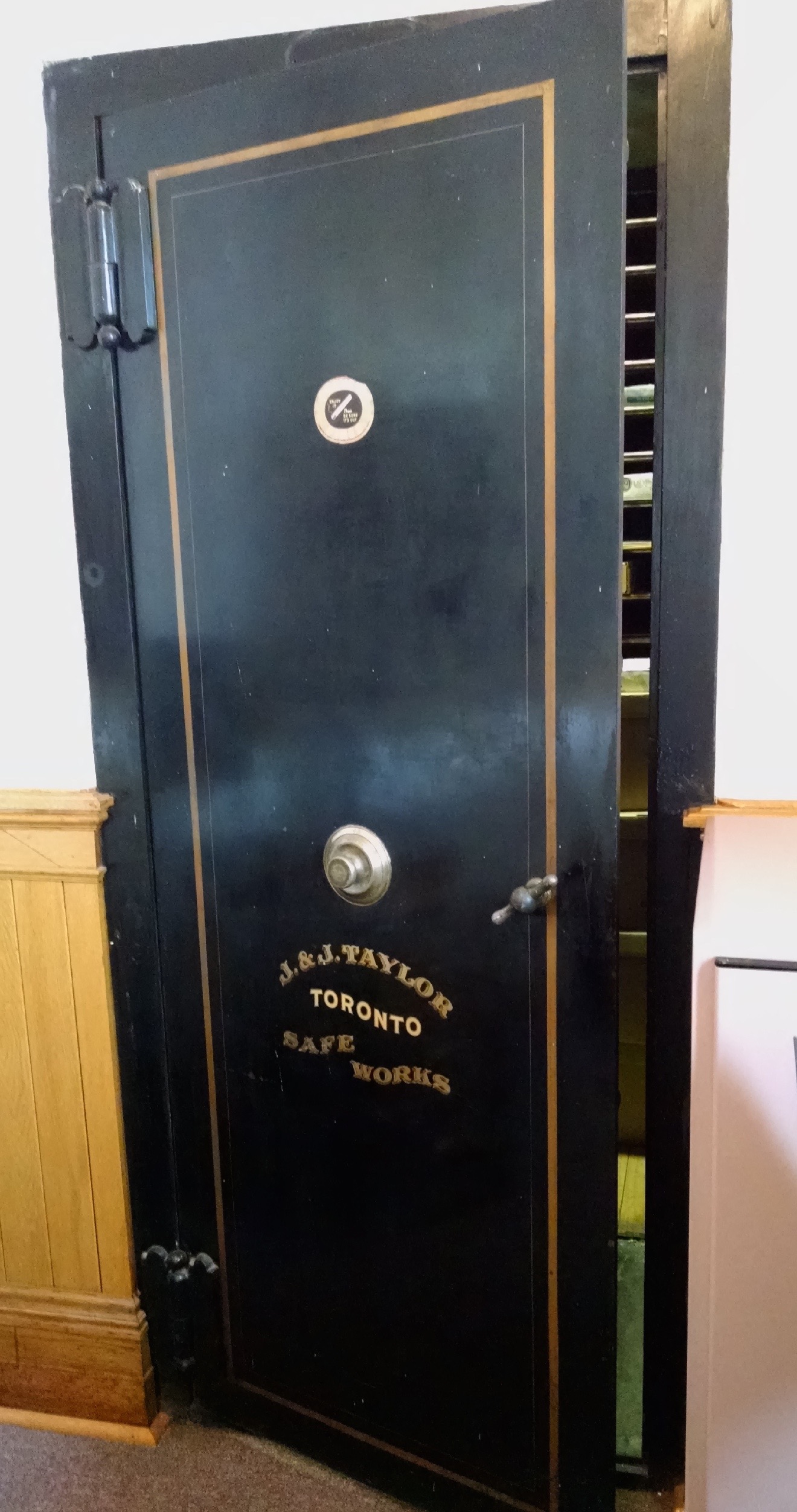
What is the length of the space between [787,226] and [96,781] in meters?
1.11

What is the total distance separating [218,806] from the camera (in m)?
1.38

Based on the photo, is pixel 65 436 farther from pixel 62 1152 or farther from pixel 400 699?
pixel 62 1152

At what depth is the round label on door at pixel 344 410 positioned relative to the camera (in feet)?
3.92

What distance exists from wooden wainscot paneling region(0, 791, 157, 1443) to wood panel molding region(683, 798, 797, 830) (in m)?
0.80

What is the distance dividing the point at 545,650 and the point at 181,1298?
3.63ft

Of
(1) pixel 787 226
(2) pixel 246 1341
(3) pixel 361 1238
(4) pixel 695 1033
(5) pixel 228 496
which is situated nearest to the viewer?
(4) pixel 695 1033

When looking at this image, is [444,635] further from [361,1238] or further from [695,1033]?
[361,1238]

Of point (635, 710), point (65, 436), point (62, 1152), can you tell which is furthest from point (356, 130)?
point (62, 1152)

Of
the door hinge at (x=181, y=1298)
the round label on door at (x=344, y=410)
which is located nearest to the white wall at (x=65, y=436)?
the round label on door at (x=344, y=410)

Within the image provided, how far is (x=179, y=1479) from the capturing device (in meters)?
1.48

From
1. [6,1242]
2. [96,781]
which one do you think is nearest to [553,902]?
[96,781]

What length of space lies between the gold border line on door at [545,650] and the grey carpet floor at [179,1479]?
8 cm

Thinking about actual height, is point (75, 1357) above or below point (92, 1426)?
above

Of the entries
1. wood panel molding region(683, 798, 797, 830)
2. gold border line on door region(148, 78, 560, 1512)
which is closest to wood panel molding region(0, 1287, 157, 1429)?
gold border line on door region(148, 78, 560, 1512)
